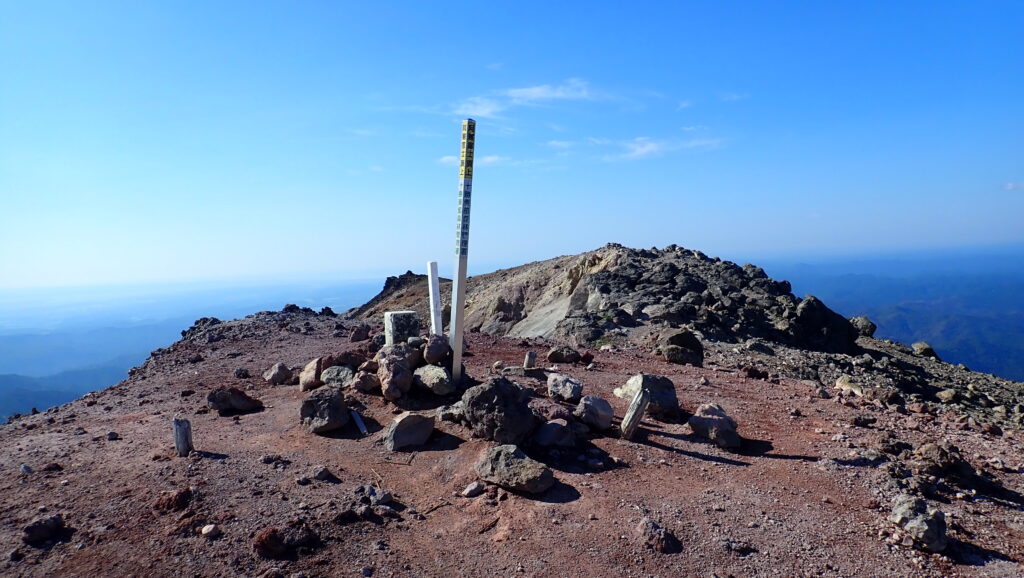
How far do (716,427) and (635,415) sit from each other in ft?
3.25

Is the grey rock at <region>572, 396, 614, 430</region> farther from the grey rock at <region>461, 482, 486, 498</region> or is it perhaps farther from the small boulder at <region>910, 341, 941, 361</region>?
the small boulder at <region>910, 341, 941, 361</region>

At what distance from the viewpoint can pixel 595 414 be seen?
6.96 metres


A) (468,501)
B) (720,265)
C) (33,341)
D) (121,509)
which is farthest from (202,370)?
(33,341)

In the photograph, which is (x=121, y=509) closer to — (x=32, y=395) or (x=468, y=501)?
(x=468, y=501)

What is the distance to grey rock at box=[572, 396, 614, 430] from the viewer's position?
6.95 meters

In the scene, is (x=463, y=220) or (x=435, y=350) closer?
(x=463, y=220)

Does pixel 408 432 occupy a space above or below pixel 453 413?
below

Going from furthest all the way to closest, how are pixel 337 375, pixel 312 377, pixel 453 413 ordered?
1. pixel 312 377
2. pixel 337 375
3. pixel 453 413

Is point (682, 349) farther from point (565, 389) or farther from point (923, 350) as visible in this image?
point (923, 350)

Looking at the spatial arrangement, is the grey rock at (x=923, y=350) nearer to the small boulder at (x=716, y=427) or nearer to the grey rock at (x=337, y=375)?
the small boulder at (x=716, y=427)

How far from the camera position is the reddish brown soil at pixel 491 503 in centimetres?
459

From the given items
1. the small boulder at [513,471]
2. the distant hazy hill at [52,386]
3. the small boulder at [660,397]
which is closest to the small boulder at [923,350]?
the small boulder at [660,397]

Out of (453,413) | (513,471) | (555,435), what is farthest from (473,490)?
(453,413)

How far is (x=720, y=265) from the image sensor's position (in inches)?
857
